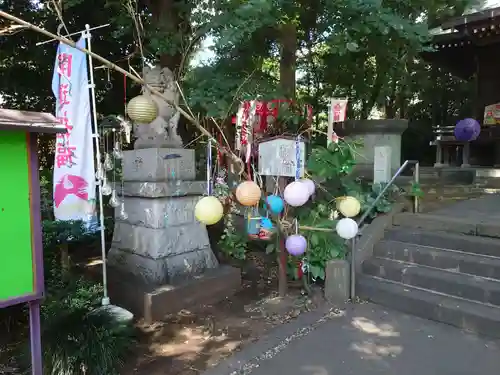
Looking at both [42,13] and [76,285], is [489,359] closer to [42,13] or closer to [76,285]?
[76,285]

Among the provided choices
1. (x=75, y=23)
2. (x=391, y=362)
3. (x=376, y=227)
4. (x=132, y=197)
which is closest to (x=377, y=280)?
(x=376, y=227)

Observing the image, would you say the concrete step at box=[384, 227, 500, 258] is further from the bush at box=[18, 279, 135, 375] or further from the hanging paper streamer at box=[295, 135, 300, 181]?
the bush at box=[18, 279, 135, 375]

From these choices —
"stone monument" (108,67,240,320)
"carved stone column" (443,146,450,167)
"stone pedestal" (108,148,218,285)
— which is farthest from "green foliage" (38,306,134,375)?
"carved stone column" (443,146,450,167)

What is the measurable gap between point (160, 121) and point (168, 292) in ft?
7.89

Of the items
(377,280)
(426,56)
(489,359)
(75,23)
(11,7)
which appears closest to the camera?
(489,359)

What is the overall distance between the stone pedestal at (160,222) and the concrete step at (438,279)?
8.32 feet

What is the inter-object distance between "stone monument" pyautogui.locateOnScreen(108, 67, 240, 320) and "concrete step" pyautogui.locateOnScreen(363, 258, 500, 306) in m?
2.19

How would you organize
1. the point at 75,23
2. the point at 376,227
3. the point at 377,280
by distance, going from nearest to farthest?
the point at 377,280 → the point at 376,227 → the point at 75,23

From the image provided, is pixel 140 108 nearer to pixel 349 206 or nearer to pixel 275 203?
pixel 275 203

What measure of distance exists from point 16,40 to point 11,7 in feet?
4.18

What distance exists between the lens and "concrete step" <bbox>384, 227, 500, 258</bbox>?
192 inches

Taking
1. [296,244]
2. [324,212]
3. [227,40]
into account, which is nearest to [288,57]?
[227,40]

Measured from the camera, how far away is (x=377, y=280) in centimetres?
521

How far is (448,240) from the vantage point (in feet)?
17.1
